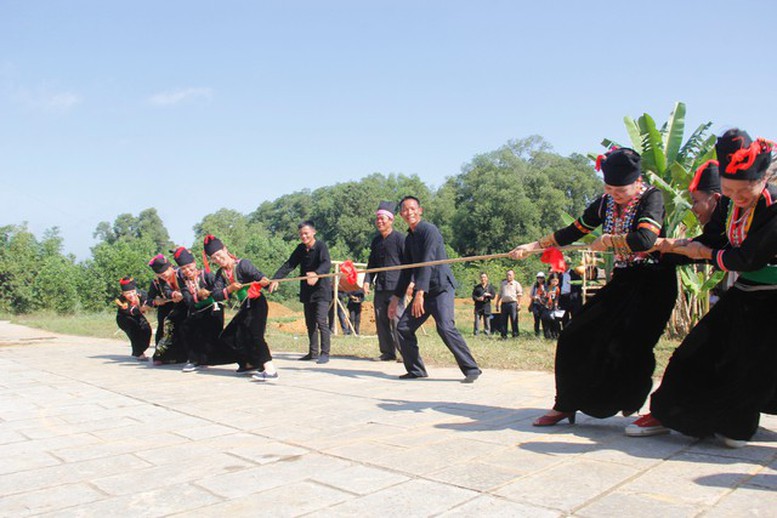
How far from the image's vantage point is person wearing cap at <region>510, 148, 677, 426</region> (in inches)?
150

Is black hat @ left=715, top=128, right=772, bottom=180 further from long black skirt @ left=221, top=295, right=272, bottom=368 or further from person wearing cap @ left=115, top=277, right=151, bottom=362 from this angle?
person wearing cap @ left=115, top=277, right=151, bottom=362

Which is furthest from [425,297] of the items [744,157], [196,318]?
[744,157]

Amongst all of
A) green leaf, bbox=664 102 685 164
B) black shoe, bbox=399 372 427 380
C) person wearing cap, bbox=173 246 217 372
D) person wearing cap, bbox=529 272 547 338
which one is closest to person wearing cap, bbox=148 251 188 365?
person wearing cap, bbox=173 246 217 372

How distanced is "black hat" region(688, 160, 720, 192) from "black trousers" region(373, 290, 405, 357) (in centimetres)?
477

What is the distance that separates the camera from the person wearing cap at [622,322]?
12.5ft

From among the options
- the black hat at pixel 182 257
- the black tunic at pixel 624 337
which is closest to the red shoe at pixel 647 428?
the black tunic at pixel 624 337

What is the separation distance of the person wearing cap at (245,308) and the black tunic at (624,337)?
3.78 metres

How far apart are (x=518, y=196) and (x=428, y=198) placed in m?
16.7

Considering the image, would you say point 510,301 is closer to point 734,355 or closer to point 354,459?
point 734,355

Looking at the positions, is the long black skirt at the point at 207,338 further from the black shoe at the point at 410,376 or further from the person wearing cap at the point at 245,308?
the black shoe at the point at 410,376

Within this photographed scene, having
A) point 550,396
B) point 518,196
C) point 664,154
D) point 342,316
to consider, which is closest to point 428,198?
point 518,196

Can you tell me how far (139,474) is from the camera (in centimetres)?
319

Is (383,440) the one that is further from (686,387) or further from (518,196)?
(518,196)

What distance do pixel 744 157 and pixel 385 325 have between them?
575 centimetres
